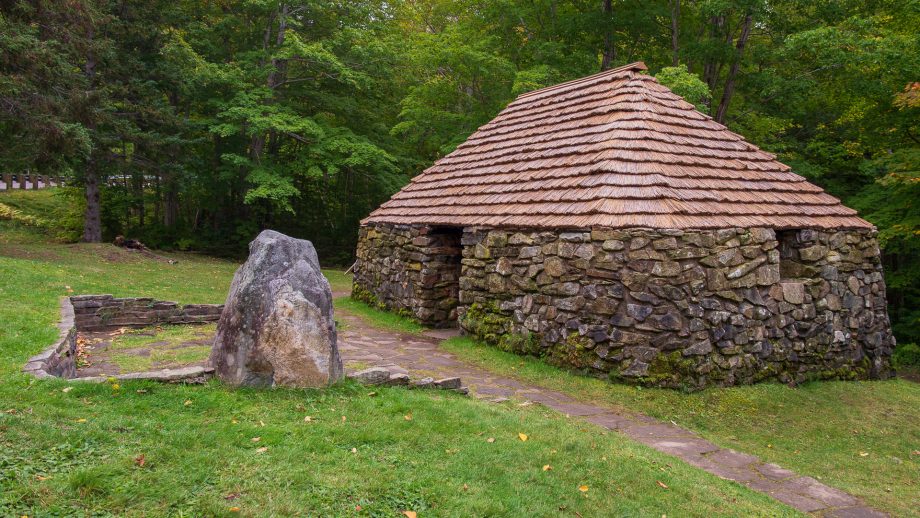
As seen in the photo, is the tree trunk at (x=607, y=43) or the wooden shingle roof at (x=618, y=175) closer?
the wooden shingle roof at (x=618, y=175)

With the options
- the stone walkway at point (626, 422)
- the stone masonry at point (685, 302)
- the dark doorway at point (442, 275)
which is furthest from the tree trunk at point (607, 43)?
the stone walkway at point (626, 422)

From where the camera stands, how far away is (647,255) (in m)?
6.91

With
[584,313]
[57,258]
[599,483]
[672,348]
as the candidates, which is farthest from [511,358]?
[57,258]

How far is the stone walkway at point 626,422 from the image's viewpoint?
459 cm

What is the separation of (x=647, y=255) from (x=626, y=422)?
197 cm

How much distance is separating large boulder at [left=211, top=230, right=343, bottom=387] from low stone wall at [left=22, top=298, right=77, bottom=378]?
4.21 ft

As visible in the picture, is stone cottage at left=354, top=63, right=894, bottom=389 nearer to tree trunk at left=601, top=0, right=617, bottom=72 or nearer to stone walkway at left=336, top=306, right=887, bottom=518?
stone walkway at left=336, top=306, right=887, bottom=518

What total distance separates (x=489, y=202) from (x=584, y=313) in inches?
108

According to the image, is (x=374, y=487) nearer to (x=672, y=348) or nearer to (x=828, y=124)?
(x=672, y=348)

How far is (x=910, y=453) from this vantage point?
19.9 feet

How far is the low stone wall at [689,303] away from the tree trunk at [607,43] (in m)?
11.3

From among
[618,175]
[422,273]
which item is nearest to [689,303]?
[618,175]

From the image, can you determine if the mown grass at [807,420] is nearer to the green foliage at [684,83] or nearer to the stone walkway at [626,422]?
the stone walkway at [626,422]

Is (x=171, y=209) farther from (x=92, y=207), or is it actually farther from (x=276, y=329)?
(x=276, y=329)
